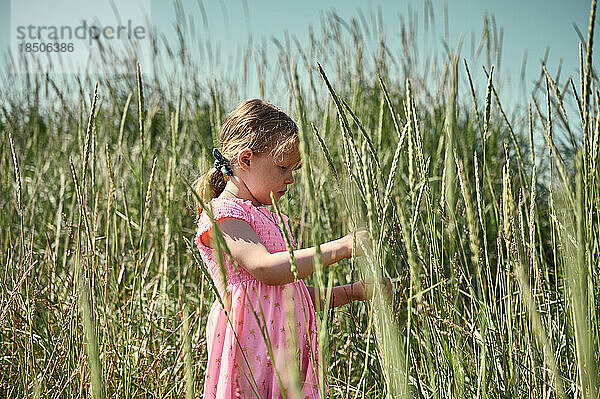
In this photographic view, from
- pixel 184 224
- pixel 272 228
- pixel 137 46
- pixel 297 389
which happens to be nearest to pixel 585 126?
pixel 297 389

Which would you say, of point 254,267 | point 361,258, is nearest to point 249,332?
point 254,267

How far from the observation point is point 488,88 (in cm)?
70

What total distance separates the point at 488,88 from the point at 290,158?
469 mm

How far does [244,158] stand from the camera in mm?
1090

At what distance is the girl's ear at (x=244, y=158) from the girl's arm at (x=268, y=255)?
13cm

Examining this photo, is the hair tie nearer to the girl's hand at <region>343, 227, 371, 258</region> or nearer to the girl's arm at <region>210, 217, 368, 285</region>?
the girl's arm at <region>210, 217, 368, 285</region>

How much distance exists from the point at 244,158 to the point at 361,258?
506 mm

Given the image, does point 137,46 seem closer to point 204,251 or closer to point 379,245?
point 204,251

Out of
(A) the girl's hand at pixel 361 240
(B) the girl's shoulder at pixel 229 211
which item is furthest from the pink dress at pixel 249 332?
(A) the girl's hand at pixel 361 240

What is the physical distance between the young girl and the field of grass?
0.07 meters

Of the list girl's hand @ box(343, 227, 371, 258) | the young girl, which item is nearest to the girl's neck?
the young girl

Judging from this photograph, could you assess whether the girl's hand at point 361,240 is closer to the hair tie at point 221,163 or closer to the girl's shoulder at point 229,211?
the girl's shoulder at point 229,211

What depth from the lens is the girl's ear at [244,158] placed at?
1.08 m

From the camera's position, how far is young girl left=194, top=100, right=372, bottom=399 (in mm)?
990
